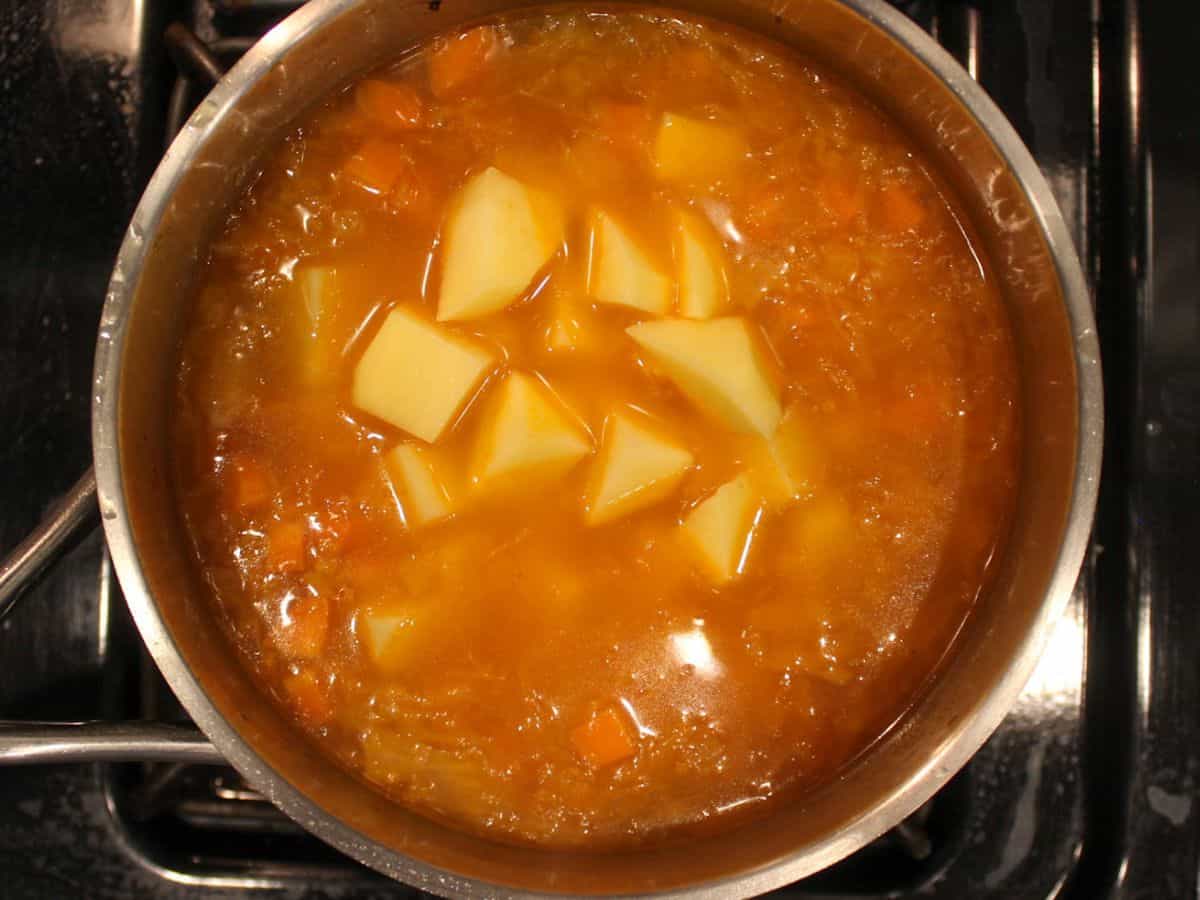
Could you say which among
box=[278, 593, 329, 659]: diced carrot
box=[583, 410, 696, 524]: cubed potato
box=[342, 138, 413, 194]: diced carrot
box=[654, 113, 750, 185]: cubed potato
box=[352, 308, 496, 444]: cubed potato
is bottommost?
box=[278, 593, 329, 659]: diced carrot

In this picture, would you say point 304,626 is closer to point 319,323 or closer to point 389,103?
point 319,323

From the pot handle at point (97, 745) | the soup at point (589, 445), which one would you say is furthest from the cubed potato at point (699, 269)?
the pot handle at point (97, 745)

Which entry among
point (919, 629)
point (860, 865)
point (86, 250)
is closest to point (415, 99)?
point (86, 250)

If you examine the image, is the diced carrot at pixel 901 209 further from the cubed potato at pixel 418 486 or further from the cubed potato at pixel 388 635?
the cubed potato at pixel 388 635

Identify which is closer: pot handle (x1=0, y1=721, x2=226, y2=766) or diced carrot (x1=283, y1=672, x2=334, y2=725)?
pot handle (x1=0, y1=721, x2=226, y2=766)

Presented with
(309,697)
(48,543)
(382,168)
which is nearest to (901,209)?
(382,168)

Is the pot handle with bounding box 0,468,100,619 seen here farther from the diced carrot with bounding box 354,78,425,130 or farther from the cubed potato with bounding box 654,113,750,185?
the cubed potato with bounding box 654,113,750,185

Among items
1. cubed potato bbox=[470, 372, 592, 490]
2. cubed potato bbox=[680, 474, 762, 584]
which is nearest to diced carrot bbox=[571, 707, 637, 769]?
cubed potato bbox=[680, 474, 762, 584]
